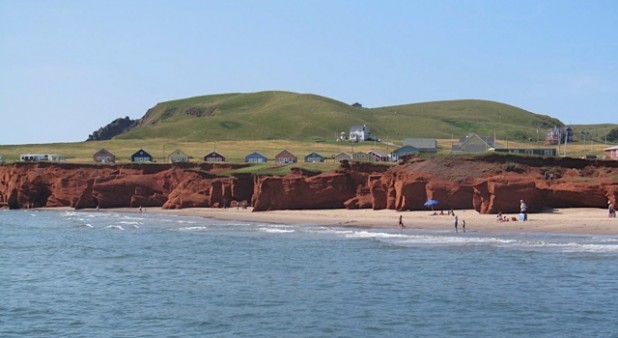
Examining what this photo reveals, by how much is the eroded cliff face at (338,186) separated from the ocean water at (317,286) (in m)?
11.2

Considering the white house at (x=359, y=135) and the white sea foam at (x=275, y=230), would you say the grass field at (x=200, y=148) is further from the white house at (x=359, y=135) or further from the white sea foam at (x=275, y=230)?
the white sea foam at (x=275, y=230)

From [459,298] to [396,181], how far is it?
3812 cm

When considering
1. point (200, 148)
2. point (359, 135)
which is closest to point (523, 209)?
point (200, 148)

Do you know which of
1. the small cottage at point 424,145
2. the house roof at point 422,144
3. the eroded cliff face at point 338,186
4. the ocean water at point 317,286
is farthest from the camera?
the house roof at point 422,144

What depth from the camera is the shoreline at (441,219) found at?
173 feet

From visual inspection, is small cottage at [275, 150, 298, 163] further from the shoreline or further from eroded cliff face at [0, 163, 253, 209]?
the shoreline

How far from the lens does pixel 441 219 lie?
60.9 meters

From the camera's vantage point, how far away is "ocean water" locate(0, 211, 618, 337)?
27391 millimetres

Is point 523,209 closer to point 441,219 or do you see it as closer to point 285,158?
point 441,219

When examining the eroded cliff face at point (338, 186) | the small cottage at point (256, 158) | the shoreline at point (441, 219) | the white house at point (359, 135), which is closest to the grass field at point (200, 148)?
the small cottage at point (256, 158)

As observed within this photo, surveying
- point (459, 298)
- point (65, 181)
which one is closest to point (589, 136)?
point (65, 181)

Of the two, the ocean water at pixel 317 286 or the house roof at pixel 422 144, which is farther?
the house roof at pixel 422 144

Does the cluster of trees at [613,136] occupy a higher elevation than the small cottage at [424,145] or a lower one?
higher

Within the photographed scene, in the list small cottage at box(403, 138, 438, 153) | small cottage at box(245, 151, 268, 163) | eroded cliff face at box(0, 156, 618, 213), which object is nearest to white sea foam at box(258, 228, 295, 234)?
eroded cliff face at box(0, 156, 618, 213)
